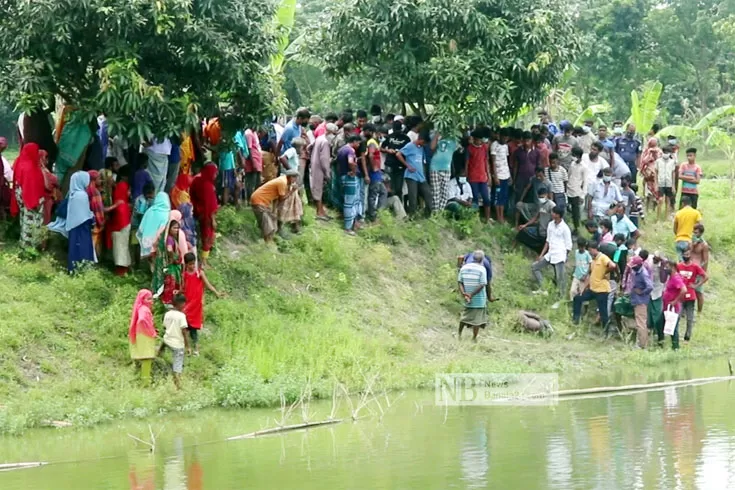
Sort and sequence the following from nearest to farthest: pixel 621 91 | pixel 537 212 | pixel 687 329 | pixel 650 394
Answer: pixel 650 394
pixel 687 329
pixel 537 212
pixel 621 91

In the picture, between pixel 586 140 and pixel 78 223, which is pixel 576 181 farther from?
pixel 78 223

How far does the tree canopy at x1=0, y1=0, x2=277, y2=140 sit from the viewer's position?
15.1 metres

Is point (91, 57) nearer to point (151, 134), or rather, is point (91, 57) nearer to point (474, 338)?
point (151, 134)

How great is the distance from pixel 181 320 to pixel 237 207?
448 cm

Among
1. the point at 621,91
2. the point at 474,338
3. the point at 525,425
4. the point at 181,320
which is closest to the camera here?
the point at 525,425

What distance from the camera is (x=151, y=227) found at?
15.7 metres

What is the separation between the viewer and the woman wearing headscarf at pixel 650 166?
2391cm

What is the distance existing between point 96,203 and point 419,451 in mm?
5811

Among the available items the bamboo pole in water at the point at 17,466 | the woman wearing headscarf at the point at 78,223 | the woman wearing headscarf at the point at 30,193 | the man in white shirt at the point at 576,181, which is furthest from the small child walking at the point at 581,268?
the bamboo pole in water at the point at 17,466

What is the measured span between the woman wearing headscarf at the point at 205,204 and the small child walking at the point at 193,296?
179 cm

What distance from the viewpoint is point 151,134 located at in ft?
50.6

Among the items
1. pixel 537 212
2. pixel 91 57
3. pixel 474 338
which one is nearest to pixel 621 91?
pixel 537 212

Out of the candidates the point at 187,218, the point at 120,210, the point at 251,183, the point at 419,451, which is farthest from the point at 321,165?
the point at 419,451

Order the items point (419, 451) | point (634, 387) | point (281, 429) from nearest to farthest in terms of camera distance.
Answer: point (419, 451) < point (281, 429) < point (634, 387)
